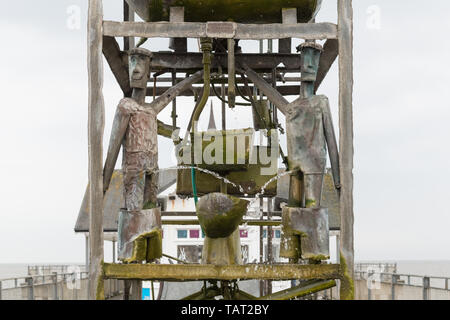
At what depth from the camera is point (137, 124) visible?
7.69 meters

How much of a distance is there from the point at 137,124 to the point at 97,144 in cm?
54

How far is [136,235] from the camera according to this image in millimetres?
7684

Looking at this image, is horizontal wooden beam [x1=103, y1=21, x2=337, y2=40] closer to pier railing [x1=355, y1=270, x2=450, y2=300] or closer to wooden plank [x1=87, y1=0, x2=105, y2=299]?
wooden plank [x1=87, y1=0, x2=105, y2=299]

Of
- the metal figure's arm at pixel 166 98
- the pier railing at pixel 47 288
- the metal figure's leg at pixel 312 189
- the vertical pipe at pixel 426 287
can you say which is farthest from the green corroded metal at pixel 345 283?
the pier railing at pixel 47 288

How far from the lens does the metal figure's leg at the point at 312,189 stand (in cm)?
763

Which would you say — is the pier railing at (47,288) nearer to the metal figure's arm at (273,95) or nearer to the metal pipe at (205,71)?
the metal pipe at (205,71)

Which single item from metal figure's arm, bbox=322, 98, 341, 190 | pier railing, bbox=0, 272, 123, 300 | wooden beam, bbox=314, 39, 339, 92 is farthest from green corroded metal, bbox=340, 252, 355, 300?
pier railing, bbox=0, 272, 123, 300

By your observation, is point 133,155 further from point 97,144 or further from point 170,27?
point 170,27

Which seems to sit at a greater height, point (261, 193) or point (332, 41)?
point (332, 41)

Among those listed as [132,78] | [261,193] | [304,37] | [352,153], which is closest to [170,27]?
[132,78]

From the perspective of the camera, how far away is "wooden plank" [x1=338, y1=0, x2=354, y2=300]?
7258 mm

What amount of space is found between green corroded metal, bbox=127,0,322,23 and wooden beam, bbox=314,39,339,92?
62 cm

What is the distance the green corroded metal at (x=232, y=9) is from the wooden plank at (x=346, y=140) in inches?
31.6

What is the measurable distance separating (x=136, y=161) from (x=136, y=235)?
2.61 ft
